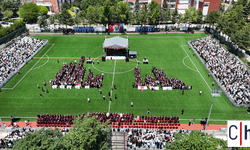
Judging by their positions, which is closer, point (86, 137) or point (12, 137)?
point (86, 137)

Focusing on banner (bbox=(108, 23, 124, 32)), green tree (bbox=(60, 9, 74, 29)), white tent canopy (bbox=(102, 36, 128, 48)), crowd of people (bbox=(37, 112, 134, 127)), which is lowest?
crowd of people (bbox=(37, 112, 134, 127))

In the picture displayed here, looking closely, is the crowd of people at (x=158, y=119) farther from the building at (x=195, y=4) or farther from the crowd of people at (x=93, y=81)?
the building at (x=195, y=4)

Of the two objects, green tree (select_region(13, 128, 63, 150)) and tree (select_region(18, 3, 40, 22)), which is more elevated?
tree (select_region(18, 3, 40, 22))

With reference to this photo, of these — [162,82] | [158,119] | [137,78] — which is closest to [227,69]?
[162,82]

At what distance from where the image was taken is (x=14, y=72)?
4241 cm

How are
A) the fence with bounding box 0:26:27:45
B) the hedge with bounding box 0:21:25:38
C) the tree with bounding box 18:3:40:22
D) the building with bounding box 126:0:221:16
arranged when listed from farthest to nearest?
the building with bounding box 126:0:221:16, the tree with bounding box 18:3:40:22, the hedge with bounding box 0:21:25:38, the fence with bounding box 0:26:27:45

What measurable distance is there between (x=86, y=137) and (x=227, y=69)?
3524cm

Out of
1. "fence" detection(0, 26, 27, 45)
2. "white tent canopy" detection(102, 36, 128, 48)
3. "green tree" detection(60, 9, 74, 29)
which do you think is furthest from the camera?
"green tree" detection(60, 9, 74, 29)

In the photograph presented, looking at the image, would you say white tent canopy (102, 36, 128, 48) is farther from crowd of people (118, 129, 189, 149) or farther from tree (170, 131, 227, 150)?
Result: tree (170, 131, 227, 150)

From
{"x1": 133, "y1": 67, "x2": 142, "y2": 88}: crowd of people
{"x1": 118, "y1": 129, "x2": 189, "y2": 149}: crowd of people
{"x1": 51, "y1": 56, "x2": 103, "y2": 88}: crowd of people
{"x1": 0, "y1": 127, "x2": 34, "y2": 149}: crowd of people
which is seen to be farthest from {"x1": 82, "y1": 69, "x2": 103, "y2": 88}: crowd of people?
{"x1": 0, "y1": 127, "x2": 34, "y2": 149}: crowd of people

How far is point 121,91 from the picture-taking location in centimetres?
3728

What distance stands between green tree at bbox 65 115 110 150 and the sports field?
35.5 ft

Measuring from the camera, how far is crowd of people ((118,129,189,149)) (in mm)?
25672

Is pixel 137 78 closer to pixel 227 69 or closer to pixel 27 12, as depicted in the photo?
pixel 227 69
